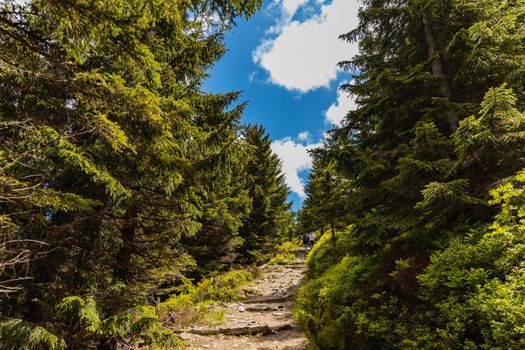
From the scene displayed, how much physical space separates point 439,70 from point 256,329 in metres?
10.3

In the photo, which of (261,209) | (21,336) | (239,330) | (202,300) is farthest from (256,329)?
(261,209)

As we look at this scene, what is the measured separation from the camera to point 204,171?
6516 mm

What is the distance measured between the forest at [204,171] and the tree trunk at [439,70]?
0.06m

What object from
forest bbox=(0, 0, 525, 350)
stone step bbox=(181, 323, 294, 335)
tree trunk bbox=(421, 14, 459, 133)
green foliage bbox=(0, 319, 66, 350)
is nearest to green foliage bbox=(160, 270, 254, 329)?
stone step bbox=(181, 323, 294, 335)

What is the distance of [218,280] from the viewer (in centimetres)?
1490

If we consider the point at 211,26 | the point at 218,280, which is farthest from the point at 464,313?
the point at 218,280

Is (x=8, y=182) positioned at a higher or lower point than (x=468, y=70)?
lower

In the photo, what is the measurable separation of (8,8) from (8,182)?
229cm

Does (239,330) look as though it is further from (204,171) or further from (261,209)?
(261,209)

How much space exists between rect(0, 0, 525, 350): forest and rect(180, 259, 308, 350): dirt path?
1.23m

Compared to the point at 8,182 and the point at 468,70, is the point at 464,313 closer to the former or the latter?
the point at 468,70

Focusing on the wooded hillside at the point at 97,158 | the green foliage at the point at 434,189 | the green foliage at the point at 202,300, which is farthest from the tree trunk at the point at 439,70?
the green foliage at the point at 202,300

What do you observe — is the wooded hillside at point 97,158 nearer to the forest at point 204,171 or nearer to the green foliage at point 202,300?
the forest at point 204,171

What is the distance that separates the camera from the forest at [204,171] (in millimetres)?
3848
